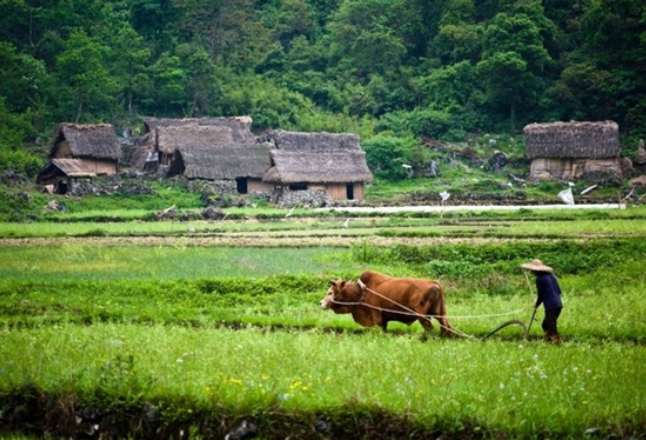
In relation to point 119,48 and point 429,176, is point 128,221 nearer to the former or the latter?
point 429,176

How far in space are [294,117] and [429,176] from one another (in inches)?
449

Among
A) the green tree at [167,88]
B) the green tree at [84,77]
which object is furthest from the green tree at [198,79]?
the green tree at [84,77]

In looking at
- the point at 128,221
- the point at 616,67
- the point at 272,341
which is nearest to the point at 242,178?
the point at 128,221

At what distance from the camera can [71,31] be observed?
5438 centimetres

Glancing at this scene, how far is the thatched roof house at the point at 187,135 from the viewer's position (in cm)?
4875

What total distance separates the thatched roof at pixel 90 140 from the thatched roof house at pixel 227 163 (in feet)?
10.3

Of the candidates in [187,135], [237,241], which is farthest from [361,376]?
[187,135]

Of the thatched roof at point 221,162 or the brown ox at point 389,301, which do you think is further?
the thatched roof at point 221,162

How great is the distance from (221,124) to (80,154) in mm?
9002

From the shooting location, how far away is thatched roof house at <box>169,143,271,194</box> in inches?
1810

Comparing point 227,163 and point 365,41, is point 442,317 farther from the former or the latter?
point 365,41

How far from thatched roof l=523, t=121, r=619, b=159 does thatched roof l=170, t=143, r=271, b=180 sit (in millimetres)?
13198

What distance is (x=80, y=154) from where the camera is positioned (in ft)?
151

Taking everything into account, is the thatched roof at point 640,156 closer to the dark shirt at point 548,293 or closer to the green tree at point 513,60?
the green tree at point 513,60
